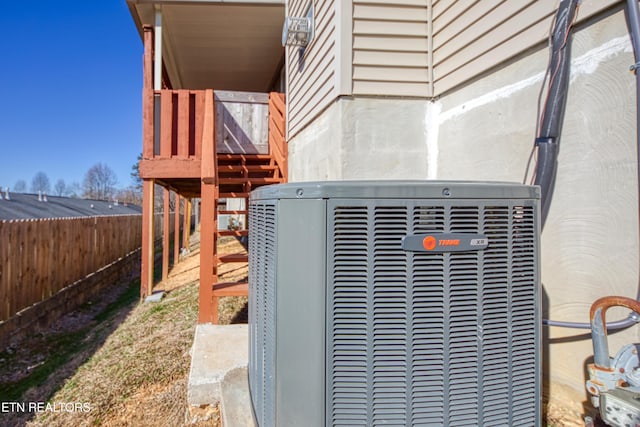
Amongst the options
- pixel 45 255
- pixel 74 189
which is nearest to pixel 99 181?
pixel 74 189

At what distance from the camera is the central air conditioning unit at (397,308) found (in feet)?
3.63

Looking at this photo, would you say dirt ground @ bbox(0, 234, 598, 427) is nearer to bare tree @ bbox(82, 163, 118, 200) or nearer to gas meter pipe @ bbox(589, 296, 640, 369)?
gas meter pipe @ bbox(589, 296, 640, 369)

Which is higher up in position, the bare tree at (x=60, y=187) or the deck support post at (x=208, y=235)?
the bare tree at (x=60, y=187)

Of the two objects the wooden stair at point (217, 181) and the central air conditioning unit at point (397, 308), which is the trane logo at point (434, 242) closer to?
the central air conditioning unit at point (397, 308)

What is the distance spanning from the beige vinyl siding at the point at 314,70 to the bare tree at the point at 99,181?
5752 cm

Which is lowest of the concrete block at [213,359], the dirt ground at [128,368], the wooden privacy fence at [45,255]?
the dirt ground at [128,368]

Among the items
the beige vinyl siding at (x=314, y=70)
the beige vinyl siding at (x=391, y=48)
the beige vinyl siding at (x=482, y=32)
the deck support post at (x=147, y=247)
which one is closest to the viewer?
the beige vinyl siding at (x=482, y=32)

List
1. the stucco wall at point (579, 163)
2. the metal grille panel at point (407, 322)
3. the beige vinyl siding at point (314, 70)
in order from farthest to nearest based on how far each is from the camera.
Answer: the beige vinyl siding at point (314, 70) < the stucco wall at point (579, 163) < the metal grille panel at point (407, 322)

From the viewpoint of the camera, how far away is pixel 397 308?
1113 millimetres

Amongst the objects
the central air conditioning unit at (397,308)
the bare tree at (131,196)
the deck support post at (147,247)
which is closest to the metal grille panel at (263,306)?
the central air conditioning unit at (397,308)

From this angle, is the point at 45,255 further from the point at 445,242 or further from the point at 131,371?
the point at 445,242

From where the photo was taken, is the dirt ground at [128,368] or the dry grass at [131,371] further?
the dry grass at [131,371]

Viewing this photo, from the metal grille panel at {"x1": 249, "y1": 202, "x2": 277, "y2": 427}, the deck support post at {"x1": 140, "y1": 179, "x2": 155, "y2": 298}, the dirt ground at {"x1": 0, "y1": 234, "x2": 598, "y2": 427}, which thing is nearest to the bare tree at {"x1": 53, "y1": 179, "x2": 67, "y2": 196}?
the deck support post at {"x1": 140, "y1": 179, "x2": 155, "y2": 298}

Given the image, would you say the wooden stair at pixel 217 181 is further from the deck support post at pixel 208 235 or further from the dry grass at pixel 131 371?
the dry grass at pixel 131 371
